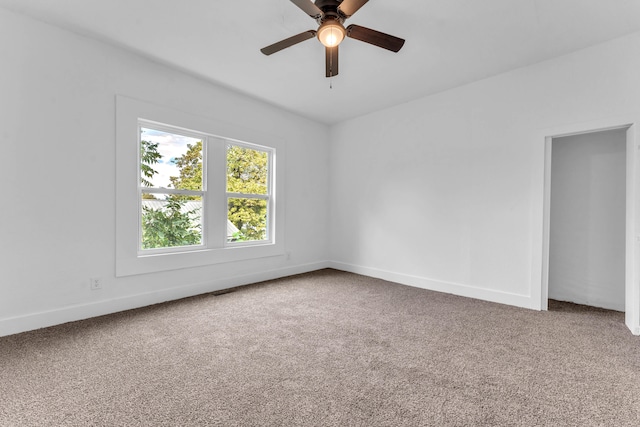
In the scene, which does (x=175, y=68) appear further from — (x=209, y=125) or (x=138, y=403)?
(x=138, y=403)

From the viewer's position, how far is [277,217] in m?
4.61

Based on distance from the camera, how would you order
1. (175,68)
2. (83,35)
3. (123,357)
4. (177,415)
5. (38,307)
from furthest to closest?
(175,68)
(83,35)
(38,307)
(123,357)
(177,415)

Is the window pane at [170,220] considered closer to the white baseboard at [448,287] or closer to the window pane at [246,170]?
the window pane at [246,170]

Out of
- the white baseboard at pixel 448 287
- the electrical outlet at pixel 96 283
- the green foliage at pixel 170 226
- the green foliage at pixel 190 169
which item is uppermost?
the green foliage at pixel 190 169

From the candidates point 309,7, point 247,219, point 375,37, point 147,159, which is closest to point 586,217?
point 375,37

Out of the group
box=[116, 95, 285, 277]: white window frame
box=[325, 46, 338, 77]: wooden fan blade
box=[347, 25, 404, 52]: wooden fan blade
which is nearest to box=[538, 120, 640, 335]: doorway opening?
box=[347, 25, 404, 52]: wooden fan blade

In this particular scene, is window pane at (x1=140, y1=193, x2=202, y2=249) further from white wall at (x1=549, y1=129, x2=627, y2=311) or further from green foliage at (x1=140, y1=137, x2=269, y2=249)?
white wall at (x1=549, y1=129, x2=627, y2=311)

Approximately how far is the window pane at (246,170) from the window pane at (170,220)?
591mm

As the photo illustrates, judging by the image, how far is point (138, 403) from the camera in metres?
1.60

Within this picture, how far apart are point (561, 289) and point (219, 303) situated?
4069 millimetres

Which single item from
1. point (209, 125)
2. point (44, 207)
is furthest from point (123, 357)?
point (209, 125)

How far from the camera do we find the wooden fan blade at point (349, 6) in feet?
6.22

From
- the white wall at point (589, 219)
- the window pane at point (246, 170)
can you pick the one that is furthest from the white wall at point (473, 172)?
the window pane at point (246, 170)

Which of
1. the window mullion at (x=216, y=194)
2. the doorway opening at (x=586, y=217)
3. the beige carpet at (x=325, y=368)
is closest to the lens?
the beige carpet at (x=325, y=368)
